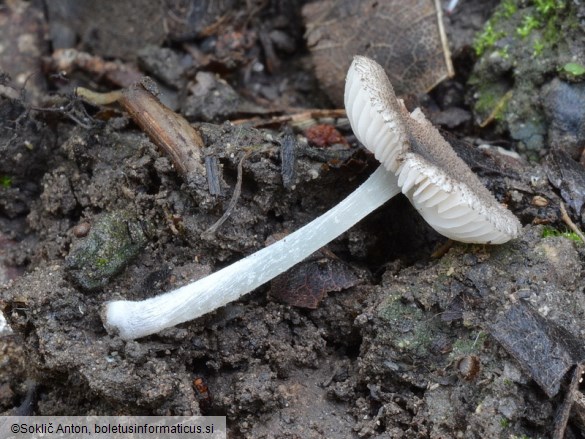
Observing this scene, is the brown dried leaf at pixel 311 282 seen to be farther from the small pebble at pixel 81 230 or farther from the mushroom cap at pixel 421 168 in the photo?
the small pebble at pixel 81 230

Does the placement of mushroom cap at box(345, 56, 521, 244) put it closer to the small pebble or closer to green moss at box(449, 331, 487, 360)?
green moss at box(449, 331, 487, 360)

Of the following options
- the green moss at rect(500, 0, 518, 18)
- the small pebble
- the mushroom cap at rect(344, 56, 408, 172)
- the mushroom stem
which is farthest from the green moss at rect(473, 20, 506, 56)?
the small pebble

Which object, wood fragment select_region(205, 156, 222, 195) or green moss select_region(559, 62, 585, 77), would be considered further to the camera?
green moss select_region(559, 62, 585, 77)

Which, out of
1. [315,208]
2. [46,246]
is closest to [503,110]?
[315,208]

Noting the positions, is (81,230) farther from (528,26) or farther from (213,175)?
(528,26)

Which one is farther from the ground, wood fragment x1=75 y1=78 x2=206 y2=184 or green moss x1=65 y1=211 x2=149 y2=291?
wood fragment x1=75 y1=78 x2=206 y2=184
